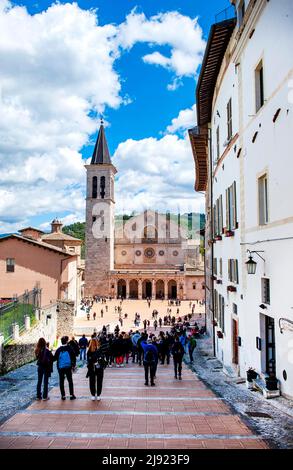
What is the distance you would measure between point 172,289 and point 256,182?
58.0 meters

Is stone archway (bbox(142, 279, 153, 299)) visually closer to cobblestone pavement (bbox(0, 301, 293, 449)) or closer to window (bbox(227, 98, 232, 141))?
window (bbox(227, 98, 232, 141))

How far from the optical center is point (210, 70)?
51.9ft

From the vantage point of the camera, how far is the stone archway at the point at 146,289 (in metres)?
67.3

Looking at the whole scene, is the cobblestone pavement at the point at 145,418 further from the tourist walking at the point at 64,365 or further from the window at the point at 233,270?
the window at the point at 233,270

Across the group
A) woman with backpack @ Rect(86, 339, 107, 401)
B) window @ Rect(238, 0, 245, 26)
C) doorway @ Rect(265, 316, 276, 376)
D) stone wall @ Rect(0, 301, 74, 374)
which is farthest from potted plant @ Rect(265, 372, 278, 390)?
window @ Rect(238, 0, 245, 26)

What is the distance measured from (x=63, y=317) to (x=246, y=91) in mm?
22923

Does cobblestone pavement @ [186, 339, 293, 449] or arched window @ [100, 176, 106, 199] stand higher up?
arched window @ [100, 176, 106, 199]

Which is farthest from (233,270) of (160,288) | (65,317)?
(160,288)

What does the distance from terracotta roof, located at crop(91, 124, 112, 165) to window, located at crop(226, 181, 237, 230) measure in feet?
187

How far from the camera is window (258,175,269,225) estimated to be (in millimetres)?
9734

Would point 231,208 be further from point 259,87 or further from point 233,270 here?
point 259,87

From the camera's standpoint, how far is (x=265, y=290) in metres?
9.49

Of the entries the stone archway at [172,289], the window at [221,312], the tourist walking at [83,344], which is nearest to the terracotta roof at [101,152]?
the stone archway at [172,289]

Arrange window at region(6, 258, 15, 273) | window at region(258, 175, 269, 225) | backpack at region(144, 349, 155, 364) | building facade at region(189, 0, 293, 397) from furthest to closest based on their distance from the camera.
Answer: window at region(6, 258, 15, 273)
backpack at region(144, 349, 155, 364)
window at region(258, 175, 269, 225)
building facade at region(189, 0, 293, 397)
